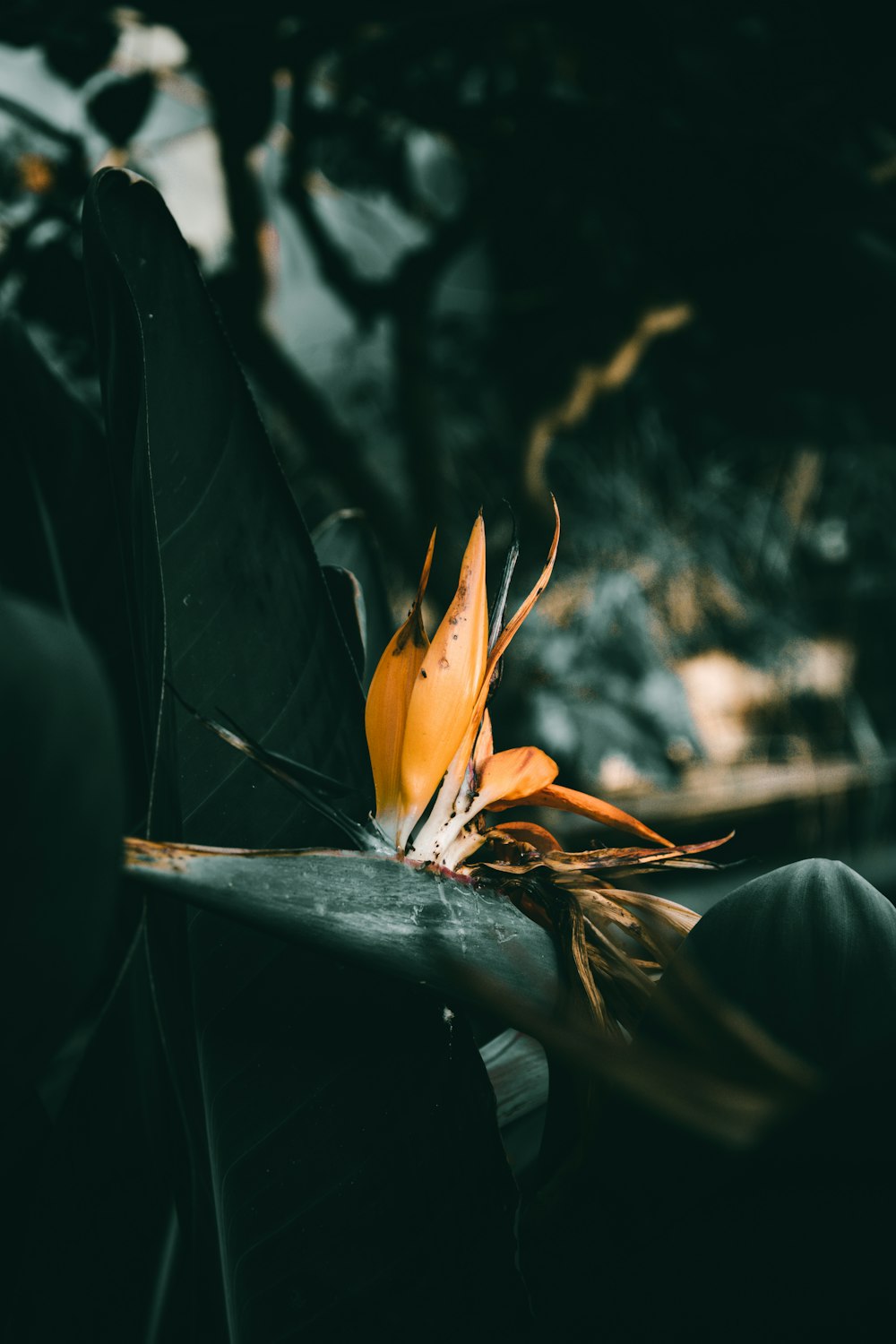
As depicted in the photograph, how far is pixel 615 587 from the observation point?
6.63 ft

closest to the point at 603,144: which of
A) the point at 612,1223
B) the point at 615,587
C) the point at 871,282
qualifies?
the point at 615,587

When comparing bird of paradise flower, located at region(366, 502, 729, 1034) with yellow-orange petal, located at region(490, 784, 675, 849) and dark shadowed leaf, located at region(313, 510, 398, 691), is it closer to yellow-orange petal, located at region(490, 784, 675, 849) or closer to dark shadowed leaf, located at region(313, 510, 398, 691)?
yellow-orange petal, located at region(490, 784, 675, 849)

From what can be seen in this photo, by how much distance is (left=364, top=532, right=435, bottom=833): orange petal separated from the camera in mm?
245

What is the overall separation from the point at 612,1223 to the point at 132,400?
21 centimetres

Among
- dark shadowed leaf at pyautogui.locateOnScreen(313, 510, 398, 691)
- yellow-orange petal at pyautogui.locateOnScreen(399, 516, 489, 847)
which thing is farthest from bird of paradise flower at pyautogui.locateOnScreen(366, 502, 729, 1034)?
dark shadowed leaf at pyautogui.locateOnScreen(313, 510, 398, 691)

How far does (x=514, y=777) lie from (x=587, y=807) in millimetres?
21

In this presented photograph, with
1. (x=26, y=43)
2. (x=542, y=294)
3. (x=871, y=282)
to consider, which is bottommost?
(x=871, y=282)

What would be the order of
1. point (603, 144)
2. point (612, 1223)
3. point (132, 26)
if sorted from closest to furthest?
1. point (612, 1223)
2. point (132, 26)
3. point (603, 144)

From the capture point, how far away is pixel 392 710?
0.82 feet

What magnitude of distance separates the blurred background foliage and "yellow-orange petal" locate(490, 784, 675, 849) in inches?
7.4

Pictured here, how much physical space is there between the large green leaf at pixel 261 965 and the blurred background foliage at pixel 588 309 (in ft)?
0.28

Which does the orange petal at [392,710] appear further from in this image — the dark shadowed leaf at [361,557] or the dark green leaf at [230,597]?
the dark shadowed leaf at [361,557]

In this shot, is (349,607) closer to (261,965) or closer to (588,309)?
(261,965)

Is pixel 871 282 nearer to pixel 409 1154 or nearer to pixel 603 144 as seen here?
pixel 603 144
